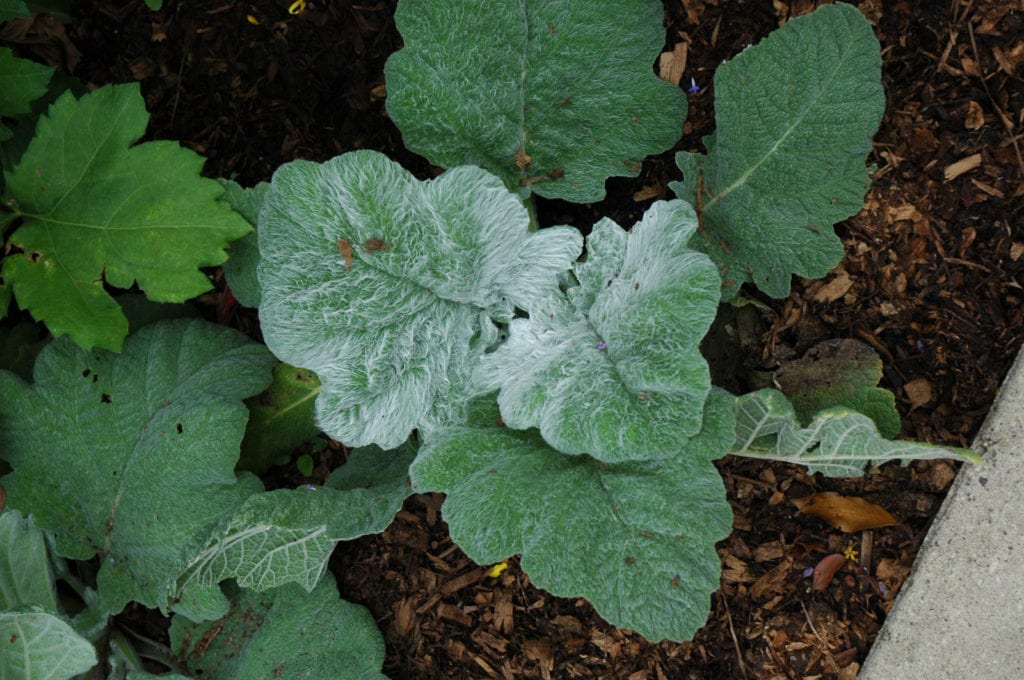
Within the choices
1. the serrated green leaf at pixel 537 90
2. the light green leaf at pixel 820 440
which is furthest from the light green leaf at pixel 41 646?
the light green leaf at pixel 820 440

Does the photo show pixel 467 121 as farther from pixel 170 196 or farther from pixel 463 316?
pixel 170 196

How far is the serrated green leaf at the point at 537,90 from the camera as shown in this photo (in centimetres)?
165

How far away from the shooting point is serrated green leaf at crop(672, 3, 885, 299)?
4.95 ft

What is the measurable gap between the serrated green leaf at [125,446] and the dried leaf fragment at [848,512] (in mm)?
1144

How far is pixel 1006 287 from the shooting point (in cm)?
174

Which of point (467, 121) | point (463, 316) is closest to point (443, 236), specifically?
point (463, 316)

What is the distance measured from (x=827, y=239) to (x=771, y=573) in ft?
2.31

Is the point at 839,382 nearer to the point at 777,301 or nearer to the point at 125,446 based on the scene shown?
the point at 777,301

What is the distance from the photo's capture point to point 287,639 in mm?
1955

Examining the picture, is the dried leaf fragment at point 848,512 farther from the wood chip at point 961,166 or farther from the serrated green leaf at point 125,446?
the serrated green leaf at point 125,446

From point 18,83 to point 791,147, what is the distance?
1.56m

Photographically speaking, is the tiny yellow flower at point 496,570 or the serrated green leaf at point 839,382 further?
the tiny yellow flower at point 496,570

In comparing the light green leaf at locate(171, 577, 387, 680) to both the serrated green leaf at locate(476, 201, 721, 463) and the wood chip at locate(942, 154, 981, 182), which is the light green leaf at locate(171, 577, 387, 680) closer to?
the serrated green leaf at locate(476, 201, 721, 463)

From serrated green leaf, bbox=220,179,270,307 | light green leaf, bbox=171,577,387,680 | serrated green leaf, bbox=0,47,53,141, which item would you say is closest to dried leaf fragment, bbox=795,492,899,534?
light green leaf, bbox=171,577,387,680
